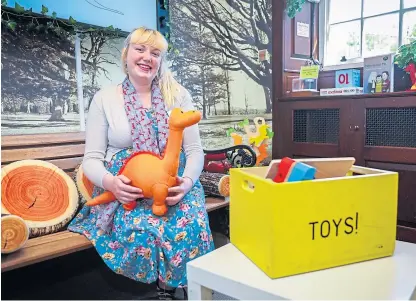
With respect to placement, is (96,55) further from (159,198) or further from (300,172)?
(300,172)

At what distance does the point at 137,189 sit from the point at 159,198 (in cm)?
9

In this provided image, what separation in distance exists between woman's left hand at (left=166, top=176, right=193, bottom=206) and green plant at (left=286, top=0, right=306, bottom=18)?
4.89 ft

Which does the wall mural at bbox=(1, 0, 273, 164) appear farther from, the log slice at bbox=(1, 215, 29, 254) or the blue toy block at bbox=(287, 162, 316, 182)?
the blue toy block at bbox=(287, 162, 316, 182)

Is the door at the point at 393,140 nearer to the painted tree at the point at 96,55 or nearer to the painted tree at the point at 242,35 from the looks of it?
the painted tree at the point at 242,35

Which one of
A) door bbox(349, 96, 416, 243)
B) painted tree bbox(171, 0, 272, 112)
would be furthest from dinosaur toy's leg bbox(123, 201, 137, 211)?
painted tree bbox(171, 0, 272, 112)

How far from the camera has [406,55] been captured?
2.13 meters

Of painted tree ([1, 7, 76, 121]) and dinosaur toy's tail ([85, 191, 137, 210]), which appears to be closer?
dinosaur toy's tail ([85, 191, 137, 210])

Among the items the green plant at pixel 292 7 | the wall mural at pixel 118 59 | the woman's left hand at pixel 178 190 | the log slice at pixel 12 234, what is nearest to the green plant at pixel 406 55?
the green plant at pixel 292 7

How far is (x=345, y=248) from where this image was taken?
2.93 ft

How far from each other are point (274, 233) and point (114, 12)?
1.87 m

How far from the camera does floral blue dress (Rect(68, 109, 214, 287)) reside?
145 centimetres

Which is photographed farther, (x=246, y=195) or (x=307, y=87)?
(x=307, y=87)

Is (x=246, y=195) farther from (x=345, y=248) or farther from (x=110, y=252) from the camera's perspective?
(x=110, y=252)

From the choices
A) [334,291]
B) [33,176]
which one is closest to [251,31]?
[33,176]
